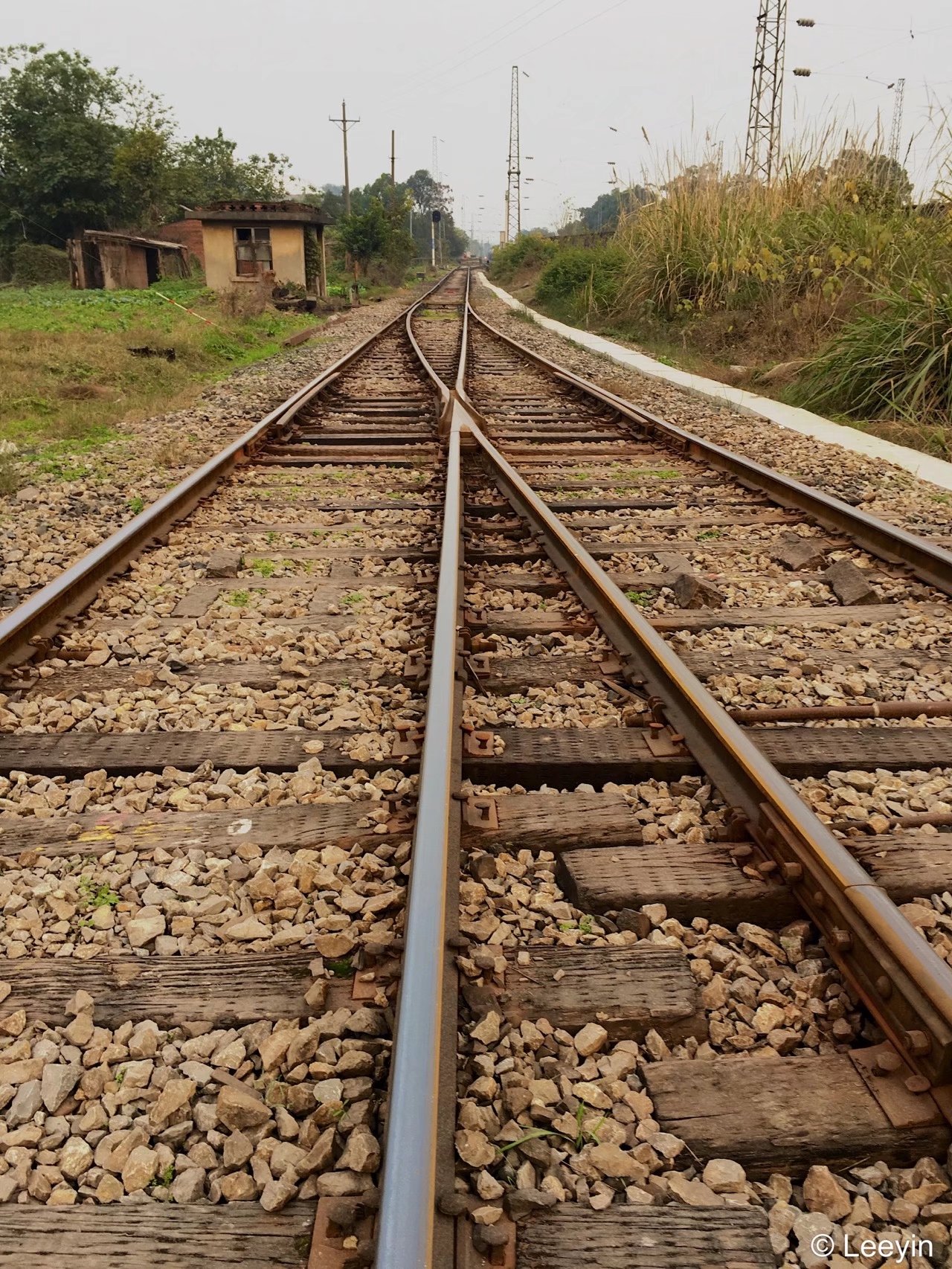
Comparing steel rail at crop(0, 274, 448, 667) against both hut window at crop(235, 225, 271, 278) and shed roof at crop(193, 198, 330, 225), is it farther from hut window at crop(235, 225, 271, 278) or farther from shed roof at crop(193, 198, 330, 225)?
hut window at crop(235, 225, 271, 278)

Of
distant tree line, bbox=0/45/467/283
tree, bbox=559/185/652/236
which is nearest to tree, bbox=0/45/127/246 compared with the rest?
distant tree line, bbox=0/45/467/283

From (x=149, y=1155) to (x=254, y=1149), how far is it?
0.50 ft

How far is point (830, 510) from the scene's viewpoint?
15.8 feet

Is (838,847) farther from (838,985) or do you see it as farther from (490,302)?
(490,302)

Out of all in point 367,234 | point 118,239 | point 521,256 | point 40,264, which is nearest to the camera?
point 118,239

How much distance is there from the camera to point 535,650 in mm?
3256

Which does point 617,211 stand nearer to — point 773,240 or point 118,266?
point 118,266

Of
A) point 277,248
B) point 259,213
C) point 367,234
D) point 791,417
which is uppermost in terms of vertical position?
point 367,234

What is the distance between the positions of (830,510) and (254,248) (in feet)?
98.8

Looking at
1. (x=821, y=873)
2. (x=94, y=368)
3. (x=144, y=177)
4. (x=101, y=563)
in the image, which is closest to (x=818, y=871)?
(x=821, y=873)

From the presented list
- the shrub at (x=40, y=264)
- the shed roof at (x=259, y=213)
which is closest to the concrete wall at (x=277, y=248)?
the shed roof at (x=259, y=213)

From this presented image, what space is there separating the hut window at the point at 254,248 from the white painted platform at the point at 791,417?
20.4 meters

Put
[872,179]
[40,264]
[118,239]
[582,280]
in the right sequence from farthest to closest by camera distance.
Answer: [40,264] → [118,239] → [582,280] → [872,179]

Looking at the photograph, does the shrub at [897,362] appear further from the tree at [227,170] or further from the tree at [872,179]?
the tree at [227,170]
